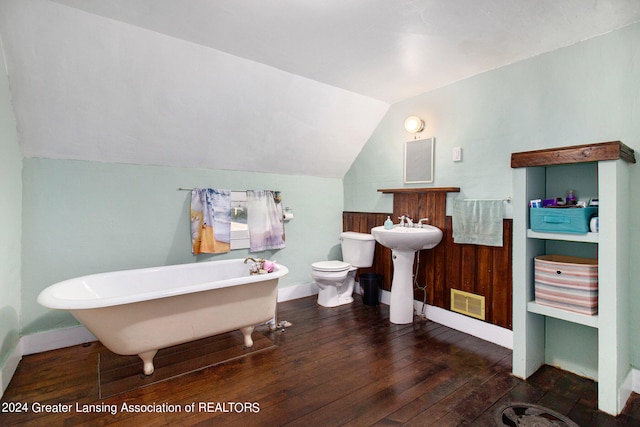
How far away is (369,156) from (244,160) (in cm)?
149

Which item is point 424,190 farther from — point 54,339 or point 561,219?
point 54,339

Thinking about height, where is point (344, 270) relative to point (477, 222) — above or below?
below

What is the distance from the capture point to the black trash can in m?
3.53

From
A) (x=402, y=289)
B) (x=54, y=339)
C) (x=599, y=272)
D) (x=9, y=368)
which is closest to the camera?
Answer: (x=599, y=272)

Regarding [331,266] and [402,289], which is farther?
[331,266]

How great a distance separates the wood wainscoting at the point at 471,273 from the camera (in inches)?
101

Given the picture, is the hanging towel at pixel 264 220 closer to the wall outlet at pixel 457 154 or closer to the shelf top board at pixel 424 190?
the shelf top board at pixel 424 190

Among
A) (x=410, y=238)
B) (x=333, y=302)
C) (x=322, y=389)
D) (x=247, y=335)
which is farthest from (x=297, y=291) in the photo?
(x=322, y=389)

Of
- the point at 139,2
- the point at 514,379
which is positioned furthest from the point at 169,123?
the point at 514,379

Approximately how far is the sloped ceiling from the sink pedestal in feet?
5.36

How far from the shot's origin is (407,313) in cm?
302

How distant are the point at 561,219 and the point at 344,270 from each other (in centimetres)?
203

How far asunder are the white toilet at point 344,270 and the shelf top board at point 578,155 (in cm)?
185

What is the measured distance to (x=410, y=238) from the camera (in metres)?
2.73
